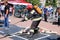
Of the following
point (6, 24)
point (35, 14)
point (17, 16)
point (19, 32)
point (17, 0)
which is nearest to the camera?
point (35, 14)

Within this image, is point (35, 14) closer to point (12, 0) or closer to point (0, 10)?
point (12, 0)

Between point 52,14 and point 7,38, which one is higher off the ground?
point 7,38

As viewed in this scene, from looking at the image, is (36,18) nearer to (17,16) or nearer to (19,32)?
(19,32)

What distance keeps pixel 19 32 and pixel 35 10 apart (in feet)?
6.91

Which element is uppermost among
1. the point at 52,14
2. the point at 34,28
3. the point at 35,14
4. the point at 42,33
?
the point at 35,14

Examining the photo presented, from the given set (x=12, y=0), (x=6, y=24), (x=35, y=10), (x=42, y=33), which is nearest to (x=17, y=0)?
(x=12, y=0)

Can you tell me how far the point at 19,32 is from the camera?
452 inches

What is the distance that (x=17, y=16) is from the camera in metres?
21.2

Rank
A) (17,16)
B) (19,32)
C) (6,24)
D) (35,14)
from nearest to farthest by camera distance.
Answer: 1. (35,14)
2. (19,32)
3. (6,24)
4. (17,16)

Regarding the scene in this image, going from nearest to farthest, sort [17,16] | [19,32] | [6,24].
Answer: [19,32] < [6,24] < [17,16]

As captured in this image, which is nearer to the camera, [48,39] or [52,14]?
[48,39]

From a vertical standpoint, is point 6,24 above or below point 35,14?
below

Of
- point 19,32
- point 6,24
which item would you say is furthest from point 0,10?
point 19,32

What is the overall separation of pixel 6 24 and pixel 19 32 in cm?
154
